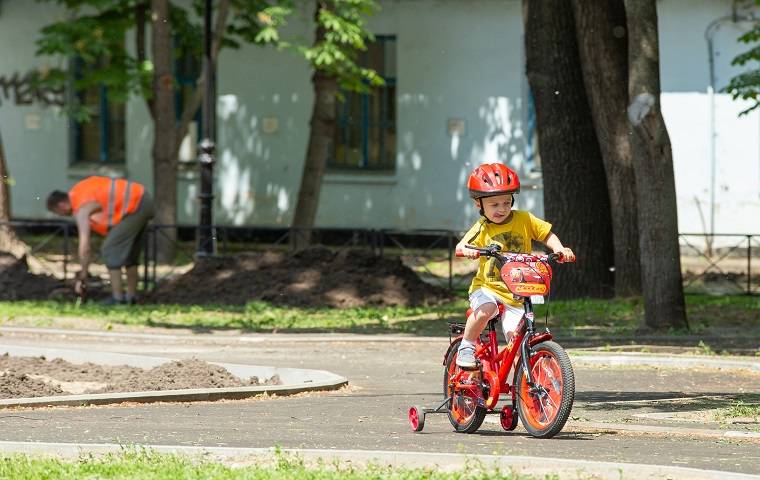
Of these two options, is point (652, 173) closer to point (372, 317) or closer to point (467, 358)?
point (372, 317)

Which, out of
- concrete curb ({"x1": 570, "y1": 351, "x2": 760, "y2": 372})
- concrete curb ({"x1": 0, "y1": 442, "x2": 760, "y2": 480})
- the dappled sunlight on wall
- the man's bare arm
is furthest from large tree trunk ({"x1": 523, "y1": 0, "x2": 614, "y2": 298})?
the dappled sunlight on wall

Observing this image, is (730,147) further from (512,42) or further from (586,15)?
(586,15)

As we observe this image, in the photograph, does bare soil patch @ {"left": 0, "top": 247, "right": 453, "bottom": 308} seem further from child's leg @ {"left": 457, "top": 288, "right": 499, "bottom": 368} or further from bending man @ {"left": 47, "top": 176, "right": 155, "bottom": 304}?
child's leg @ {"left": 457, "top": 288, "right": 499, "bottom": 368}

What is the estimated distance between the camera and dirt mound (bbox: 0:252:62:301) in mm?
20781

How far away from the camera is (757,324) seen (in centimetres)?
1734

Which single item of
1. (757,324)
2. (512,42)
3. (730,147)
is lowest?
(757,324)

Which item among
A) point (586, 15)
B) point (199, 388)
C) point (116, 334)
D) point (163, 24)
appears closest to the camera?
point (199, 388)

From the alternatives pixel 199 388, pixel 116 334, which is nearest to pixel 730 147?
pixel 116 334

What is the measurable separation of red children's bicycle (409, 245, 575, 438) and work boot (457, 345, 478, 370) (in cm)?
4

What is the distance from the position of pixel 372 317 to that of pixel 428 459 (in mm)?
11150

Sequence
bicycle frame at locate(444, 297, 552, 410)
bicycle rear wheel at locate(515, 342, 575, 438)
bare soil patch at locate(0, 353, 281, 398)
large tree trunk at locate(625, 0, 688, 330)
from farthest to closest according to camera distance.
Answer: large tree trunk at locate(625, 0, 688, 330) < bare soil patch at locate(0, 353, 281, 398) < bicycle frame at locate(444, 297, 552, 410) < bicycle rear wheel at locate(515, 342, 575, 438)

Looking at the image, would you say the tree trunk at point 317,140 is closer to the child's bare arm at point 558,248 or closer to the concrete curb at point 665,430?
the concrete curb at point 665,430

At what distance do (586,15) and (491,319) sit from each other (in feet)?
32.3

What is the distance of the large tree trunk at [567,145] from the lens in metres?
19.6
